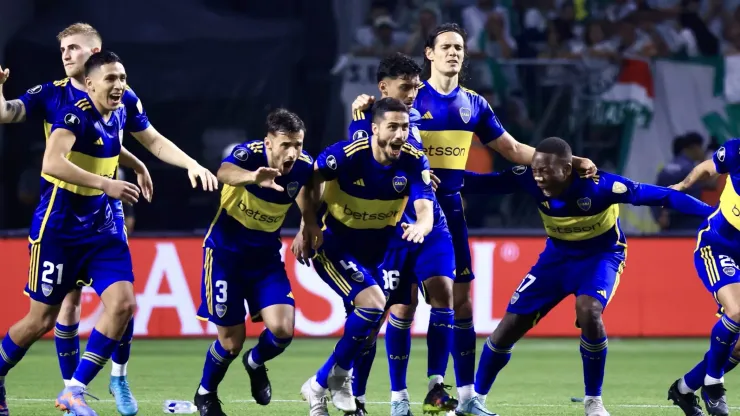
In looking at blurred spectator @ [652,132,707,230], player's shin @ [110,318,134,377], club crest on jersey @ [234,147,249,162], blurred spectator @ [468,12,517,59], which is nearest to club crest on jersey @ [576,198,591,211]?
club crest on jersey @ [234,147,249,162]

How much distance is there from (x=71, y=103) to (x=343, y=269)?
73.3 inches

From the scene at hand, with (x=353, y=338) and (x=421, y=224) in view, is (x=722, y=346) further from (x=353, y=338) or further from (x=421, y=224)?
(x=353, y=338)

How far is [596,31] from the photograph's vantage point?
53.4 feet

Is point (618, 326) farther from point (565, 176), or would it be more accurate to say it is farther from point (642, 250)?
point (565, 176)

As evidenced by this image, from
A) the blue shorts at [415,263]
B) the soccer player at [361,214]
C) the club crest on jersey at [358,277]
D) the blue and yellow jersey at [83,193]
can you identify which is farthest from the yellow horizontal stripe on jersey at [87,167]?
the blue shorts at [415,263]

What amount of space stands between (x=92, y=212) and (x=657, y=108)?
9.83m

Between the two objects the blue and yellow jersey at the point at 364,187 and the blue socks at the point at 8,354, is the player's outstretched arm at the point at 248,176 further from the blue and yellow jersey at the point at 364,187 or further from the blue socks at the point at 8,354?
the blue socks at the point at 8,354

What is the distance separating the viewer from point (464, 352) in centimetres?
820

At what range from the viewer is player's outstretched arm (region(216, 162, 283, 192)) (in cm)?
708

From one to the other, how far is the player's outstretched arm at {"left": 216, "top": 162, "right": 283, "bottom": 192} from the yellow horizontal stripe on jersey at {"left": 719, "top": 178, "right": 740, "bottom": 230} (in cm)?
305

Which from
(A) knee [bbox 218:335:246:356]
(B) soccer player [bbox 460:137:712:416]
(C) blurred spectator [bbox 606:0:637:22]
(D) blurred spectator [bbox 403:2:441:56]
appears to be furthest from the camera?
(C) blurred spectator [bbox 606:0:637:22]

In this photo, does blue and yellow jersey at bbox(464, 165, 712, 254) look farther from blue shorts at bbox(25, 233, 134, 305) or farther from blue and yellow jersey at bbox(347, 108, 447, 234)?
blue shorts at bbox(25, 233, 134, 305)

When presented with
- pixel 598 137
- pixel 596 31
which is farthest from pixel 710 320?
pixel 596 31

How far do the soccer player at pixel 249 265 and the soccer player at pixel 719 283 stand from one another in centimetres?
257
